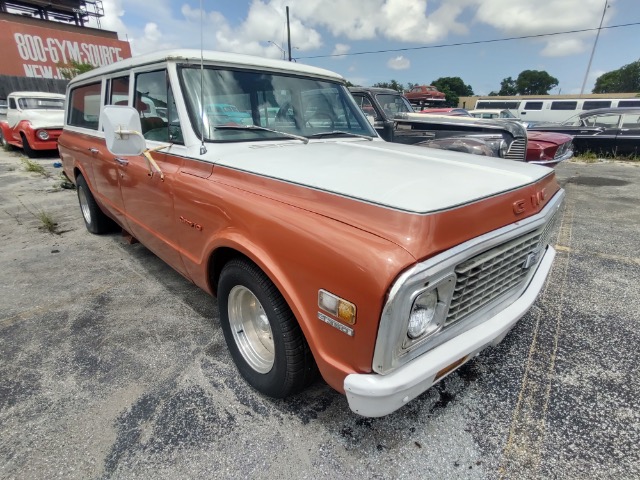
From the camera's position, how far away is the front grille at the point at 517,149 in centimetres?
552

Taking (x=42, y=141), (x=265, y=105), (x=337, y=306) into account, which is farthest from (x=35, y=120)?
(x=337, y=306)

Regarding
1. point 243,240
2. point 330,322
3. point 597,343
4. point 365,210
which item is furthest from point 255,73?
point 597,343

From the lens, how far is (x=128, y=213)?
3.24m

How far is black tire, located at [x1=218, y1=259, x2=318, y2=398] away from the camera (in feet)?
5.76

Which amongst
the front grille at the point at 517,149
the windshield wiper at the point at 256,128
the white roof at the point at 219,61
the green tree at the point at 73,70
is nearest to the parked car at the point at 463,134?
the front grille at the point at 517,149

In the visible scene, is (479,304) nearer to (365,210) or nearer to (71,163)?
(365,210)

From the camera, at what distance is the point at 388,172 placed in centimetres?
185

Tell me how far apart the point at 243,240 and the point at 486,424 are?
5.06 ft

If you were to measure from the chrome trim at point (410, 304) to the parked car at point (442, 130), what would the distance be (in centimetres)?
436

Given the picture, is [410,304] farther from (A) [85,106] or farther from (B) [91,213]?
(B) [91,213]

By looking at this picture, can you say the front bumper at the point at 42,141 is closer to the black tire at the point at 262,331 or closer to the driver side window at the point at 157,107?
the driver side window at the point at 157,107

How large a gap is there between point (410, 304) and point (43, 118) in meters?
12.3

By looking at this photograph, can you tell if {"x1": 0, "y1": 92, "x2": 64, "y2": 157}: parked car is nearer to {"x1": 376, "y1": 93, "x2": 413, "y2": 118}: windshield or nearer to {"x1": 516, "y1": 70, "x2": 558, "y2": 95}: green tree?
{"x1": 376, "y1": 93, "x2": 413, "y2": 118}: windshield

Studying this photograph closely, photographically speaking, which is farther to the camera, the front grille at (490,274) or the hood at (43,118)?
the hood at (43,118)
